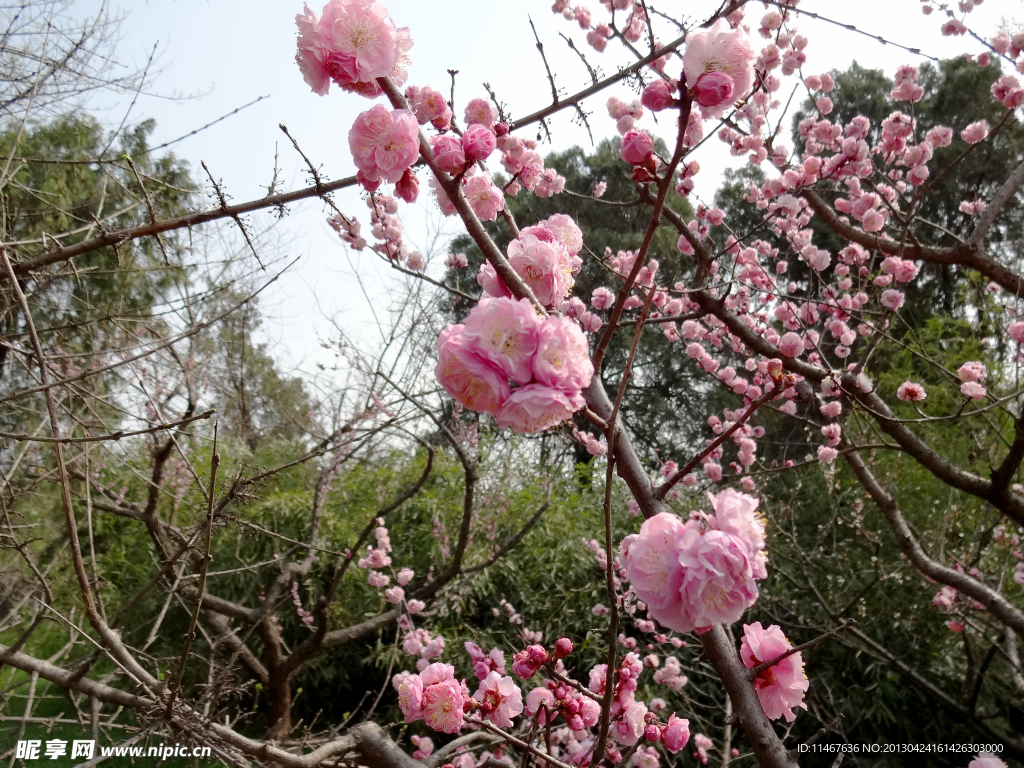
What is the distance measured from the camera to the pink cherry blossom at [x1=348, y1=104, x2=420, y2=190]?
0.83 m

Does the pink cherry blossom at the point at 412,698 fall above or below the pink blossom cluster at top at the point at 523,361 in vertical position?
below

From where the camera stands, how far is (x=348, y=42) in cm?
86

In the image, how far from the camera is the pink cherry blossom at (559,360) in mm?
600

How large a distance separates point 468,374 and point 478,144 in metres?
0.36

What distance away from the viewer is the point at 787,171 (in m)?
3.20

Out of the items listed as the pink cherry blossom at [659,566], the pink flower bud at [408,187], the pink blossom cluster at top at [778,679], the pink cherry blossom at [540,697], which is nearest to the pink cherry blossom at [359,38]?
the pink flower bud at [408,187]

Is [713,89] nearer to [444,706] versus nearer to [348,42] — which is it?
[348,42]

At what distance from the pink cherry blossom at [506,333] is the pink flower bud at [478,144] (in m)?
0.30

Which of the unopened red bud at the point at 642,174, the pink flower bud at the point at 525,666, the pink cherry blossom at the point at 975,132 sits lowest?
the pink flower bud at the point at 525,666

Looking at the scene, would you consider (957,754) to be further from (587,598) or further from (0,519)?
(0,519)

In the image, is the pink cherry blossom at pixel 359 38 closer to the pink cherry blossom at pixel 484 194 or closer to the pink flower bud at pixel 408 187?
the pink flower bud at pixel 408 187

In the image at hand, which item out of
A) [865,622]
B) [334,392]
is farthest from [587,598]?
[334,392]

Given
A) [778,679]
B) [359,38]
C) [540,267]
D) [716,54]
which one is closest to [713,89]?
[716,54]

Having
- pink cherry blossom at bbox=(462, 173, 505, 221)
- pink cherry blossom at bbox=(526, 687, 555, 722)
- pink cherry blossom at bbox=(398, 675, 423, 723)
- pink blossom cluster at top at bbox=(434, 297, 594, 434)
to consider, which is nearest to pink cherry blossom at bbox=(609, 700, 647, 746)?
pink cherry blossom at bbox=(526, 687, 555, 722)
